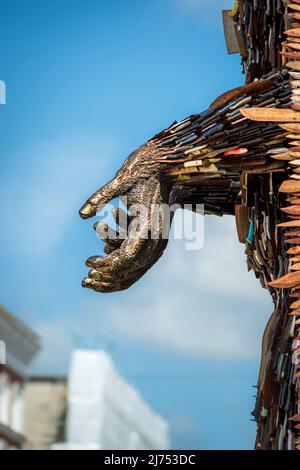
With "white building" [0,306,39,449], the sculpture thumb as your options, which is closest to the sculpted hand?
the sculpture thumb

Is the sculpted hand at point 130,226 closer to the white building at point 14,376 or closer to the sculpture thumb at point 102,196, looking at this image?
the sculpture thumb at point 102,196

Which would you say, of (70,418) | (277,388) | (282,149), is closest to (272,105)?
(282,149)

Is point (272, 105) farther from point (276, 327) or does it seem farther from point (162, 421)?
point (162, 421)

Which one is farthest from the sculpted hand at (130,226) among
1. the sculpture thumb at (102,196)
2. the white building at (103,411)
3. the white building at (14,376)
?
the white building at (103,411)

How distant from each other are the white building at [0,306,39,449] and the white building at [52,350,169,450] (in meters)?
0.89

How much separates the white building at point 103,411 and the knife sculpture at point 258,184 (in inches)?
719

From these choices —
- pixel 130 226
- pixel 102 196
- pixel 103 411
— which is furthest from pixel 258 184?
pixel 103 411

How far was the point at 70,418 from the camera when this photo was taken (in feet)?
Answer: 86.3

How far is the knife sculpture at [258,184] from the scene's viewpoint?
5938 mm

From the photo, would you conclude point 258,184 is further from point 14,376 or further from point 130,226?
point 14,376

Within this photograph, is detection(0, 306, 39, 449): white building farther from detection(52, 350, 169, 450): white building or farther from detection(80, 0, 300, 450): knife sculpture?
detection(80, 0, 300, 450): knife sculpture

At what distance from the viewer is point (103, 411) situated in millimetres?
25391

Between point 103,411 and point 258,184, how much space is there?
19.5 meters

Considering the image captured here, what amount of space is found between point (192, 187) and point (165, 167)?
204 mm
